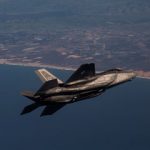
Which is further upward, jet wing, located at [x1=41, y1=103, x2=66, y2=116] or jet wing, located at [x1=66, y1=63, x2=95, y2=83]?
jet wing, located at [x1=66, y1=63, x2=95, y2=83]

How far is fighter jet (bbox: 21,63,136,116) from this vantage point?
198 feet

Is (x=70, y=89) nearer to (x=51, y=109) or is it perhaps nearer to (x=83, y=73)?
(x=83, y=73)

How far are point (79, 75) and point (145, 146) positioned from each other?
11677cm

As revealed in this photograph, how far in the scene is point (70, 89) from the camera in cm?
6200

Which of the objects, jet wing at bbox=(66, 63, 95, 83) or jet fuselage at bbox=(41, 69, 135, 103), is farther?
jet wing at bbox=(66, 63, 95, 83)

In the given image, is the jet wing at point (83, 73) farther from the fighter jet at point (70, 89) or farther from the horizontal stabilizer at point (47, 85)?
the horizontal stabilizer at point (47, 85)

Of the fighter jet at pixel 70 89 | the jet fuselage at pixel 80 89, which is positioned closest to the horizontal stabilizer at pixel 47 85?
the fighter jet at pixel 70 89

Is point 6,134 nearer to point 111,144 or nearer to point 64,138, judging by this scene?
point 64,138

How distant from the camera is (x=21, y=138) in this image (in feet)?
598

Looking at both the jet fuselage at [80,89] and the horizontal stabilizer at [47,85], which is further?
the jet fuselage at [80,89]

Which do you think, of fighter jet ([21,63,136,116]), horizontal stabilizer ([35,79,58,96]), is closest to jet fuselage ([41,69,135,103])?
fighter jet ([21,63,136,116])

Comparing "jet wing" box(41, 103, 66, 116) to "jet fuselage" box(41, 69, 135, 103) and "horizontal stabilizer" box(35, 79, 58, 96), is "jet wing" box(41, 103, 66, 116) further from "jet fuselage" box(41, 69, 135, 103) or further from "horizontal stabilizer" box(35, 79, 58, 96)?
"horizontal stabilizer" box(35, 79, 58, 96)

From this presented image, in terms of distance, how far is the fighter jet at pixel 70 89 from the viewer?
60.4 meters

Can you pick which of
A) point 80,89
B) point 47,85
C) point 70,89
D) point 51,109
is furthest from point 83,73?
point 51,109
